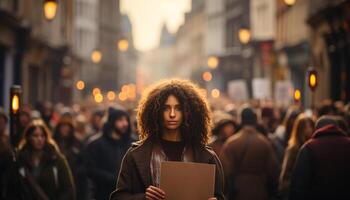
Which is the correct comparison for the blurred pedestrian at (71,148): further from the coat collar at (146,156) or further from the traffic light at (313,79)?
the coat collar at (146,156)

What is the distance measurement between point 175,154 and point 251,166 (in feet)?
19.4

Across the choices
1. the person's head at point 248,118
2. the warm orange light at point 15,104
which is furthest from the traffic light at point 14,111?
the person's head at point 248,118

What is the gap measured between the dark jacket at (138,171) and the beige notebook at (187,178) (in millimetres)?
174

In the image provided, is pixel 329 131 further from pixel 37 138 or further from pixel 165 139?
pixel 37 138

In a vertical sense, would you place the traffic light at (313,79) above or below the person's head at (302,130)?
above

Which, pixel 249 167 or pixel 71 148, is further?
pixel 71 148

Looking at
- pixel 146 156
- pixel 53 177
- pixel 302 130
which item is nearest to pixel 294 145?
pixel 302 130

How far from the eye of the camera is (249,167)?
12.0 m

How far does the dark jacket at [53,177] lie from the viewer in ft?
31.8

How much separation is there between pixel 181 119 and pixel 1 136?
558 cm

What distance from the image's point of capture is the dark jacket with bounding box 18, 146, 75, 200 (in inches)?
382

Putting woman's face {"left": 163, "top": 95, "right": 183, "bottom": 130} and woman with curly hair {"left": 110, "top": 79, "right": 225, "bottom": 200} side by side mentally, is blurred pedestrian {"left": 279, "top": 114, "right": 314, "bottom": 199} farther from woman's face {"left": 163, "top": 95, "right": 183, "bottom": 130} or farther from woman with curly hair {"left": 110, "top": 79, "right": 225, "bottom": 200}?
woman's face {"left": 163, "top": 95, "right": 183, "bottom": 130}

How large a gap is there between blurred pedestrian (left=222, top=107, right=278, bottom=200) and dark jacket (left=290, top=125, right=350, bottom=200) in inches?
126

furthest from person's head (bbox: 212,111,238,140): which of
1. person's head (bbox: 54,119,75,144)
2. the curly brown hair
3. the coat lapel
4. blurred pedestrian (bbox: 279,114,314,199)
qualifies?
the coat lapel
